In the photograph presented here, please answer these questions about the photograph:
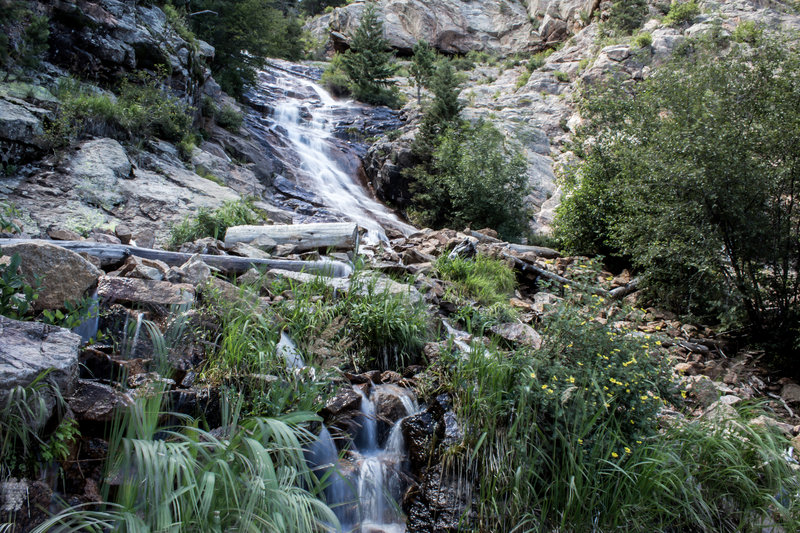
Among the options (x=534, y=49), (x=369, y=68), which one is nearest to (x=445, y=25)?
(x=534, y=49)

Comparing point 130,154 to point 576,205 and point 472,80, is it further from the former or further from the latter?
point 472,80

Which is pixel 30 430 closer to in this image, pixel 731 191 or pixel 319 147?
pixel 731 191

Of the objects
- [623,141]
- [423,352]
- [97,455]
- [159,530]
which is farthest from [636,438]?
[623,141]

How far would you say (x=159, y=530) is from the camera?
1933 millimetres

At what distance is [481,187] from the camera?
12969 millimetres

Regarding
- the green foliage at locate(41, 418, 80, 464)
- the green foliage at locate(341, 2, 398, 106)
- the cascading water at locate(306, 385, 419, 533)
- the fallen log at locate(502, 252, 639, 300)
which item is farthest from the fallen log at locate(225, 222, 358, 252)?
the green foliage at locate(341, 2, 398, 106)

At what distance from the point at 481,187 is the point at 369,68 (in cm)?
1382

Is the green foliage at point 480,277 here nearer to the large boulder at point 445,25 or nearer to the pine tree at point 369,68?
the pine tree at point 369,68

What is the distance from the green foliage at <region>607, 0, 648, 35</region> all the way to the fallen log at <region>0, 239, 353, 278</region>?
866 inches

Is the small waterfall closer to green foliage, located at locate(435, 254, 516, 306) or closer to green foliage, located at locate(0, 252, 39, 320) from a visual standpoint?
green foliage, located at locate(0, 252, 39, 320)

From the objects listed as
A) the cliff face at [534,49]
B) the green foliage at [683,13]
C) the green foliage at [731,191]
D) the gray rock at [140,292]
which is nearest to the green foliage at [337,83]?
the cliff face at [534,49]

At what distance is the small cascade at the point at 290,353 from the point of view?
3.61 m

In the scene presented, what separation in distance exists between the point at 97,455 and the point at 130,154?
7793 millimetres

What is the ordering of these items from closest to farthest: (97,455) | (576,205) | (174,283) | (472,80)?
(97,455), (174,283), (576,205), (472,80)
